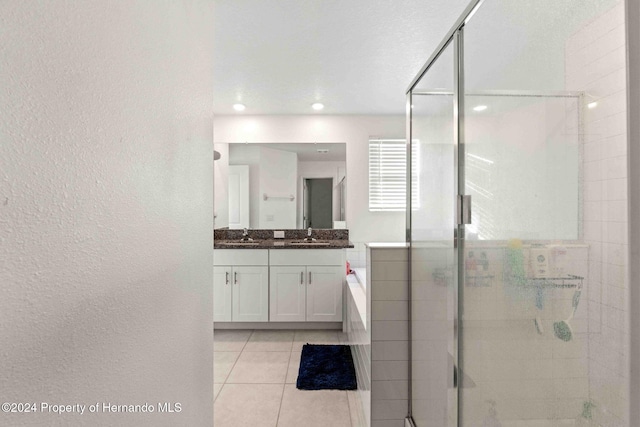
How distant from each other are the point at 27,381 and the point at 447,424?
136cm

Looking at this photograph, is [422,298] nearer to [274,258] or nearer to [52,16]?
[52,16]

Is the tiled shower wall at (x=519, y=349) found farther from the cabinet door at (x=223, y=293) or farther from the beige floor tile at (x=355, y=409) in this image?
the cabinet door at (x=223, y=293)

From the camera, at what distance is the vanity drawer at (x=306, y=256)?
3.47 m

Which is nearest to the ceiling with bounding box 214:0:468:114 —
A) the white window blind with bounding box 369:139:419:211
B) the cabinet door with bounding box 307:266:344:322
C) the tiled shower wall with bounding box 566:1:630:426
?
the white window blind with bounding box 369:139:419:211

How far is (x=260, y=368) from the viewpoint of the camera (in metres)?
2.68

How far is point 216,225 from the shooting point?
391 centimetres

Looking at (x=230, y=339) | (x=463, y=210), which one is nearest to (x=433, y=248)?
(x=463, y=210)

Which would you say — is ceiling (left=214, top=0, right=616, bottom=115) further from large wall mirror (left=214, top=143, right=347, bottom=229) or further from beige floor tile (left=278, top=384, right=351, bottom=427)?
beige floor tile (left=278, top=384, right=351, bottom=427)

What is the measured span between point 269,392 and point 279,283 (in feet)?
4.09

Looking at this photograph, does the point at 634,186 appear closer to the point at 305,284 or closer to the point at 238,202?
the point at 305,284

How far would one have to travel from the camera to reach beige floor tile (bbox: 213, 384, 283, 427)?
6.66 ft

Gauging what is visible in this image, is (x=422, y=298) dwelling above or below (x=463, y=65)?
below

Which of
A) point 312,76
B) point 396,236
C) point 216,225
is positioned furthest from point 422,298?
point 216,225

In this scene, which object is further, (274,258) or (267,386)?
(274,258)
